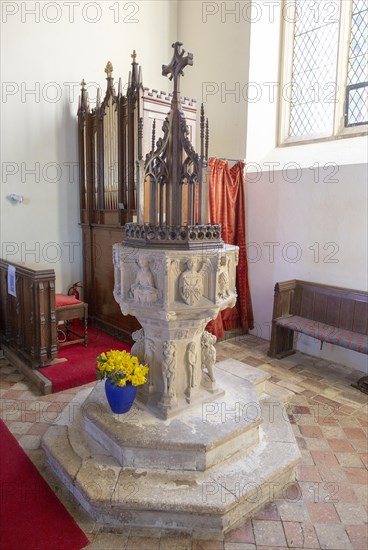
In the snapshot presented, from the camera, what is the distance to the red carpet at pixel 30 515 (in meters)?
1.80

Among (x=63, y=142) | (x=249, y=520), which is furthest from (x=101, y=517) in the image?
(x=63, y=142)

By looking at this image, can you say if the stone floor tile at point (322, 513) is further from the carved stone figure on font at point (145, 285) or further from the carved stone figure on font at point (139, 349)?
the carved stone figure on font at point (145, 285)

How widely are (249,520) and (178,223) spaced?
1.62m

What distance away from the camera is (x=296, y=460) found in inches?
88.5

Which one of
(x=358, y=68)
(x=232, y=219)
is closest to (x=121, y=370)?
(x=232, y=219)

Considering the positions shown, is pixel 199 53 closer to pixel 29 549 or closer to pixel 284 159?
pixel 284 159

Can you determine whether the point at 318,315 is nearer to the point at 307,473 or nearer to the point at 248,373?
the point at 248,373

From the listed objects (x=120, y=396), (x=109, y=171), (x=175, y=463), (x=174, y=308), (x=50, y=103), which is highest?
(x=50, y=103)

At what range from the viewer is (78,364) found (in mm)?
3596

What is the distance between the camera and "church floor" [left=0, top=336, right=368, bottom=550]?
1.88 meters

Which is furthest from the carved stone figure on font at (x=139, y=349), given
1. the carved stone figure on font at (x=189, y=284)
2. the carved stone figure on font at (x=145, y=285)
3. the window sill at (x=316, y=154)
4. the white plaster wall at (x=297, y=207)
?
the window sill at (x=316, y=154)

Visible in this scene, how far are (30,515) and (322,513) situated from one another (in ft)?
4.90

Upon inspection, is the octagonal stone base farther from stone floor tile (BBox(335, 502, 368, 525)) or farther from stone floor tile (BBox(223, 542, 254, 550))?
stone floor tile (BBox(335, 502, 368, 525))

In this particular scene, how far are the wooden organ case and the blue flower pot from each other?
5.58ft
